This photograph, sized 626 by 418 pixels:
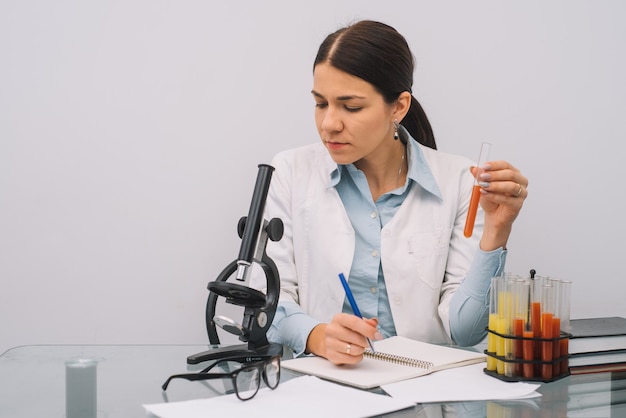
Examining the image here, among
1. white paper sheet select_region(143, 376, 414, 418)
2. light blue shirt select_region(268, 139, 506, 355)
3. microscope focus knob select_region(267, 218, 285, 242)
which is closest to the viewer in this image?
white paper sheet select_region(143, 376, 414, 418)

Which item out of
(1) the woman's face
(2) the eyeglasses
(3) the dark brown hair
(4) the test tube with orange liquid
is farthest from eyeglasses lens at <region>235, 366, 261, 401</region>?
(3) the dark brown hair

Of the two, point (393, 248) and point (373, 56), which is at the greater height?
point (373, 56)

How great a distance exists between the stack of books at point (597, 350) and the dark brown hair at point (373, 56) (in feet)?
2.54

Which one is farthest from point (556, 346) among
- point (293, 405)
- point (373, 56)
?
point (373, 56)

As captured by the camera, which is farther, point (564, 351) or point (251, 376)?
point (564, 351)

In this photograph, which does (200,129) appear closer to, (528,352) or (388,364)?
(388,364)

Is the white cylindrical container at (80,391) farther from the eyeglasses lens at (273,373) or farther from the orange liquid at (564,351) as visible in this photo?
the orange liquid at (564,351)

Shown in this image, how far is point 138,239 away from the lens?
8.00ft

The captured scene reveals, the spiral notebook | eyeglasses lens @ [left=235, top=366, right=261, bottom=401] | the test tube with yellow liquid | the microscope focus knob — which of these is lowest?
the spiral notebook

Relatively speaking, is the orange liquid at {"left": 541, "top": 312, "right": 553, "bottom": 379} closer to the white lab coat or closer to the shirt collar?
the white lab coat

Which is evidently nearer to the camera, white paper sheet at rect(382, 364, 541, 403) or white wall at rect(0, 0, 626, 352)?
white paper sheet at rect(382, 364, 541, 403)

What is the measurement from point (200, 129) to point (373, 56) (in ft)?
2.62

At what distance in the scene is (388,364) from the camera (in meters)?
1.42

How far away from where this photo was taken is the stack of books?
1.39m
